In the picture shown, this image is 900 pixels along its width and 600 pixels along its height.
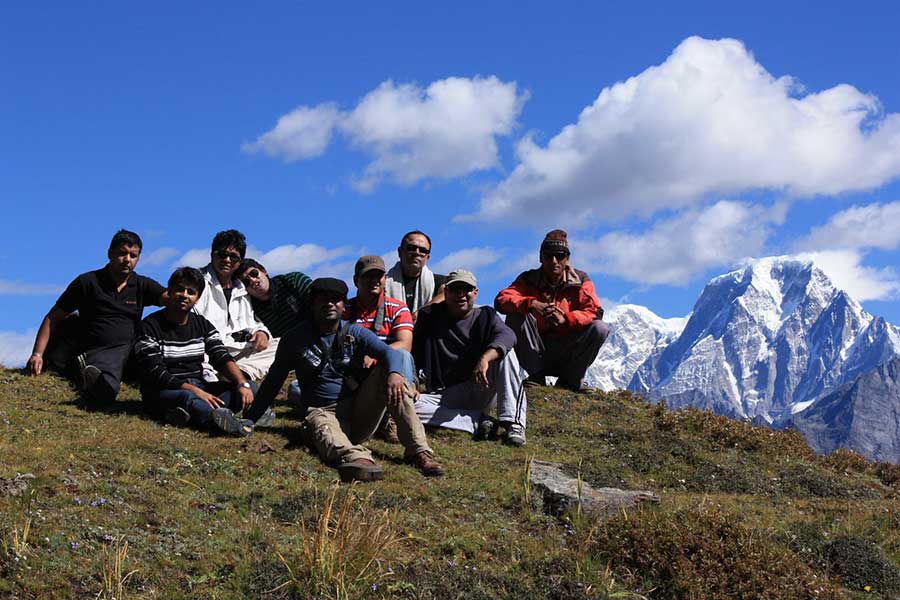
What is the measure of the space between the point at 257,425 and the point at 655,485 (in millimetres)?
5614

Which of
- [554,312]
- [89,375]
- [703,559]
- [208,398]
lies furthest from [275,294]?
[703,559]

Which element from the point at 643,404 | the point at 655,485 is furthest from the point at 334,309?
the point at 643,404

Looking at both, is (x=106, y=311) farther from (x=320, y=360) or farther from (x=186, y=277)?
(x=320, y=360)

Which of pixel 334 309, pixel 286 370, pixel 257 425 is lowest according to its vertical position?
pixel 257 425

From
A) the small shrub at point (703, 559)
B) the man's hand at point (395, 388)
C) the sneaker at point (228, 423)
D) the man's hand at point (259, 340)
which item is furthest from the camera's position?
the man's hand at point (259, 340)

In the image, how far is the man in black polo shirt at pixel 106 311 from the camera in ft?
44.2

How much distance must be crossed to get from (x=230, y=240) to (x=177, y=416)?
375 cm

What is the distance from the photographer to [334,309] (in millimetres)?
11266

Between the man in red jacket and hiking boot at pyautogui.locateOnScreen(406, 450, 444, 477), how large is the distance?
4.96 m

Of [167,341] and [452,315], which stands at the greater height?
[452,315]

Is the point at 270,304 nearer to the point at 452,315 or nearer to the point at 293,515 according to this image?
the point at 452,315

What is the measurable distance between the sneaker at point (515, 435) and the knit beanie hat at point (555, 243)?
3.53m

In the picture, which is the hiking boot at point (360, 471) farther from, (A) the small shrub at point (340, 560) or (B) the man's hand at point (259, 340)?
(B) the man's hand at point (259, 340)

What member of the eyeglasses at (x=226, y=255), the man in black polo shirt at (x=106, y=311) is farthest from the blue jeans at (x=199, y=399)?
the eyeglasses at (x=226, y=255)
